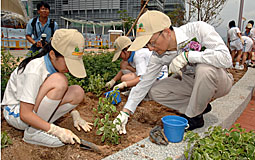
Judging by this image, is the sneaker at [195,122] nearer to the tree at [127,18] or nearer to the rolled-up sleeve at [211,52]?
the rolled-up sleeve at [211,52]

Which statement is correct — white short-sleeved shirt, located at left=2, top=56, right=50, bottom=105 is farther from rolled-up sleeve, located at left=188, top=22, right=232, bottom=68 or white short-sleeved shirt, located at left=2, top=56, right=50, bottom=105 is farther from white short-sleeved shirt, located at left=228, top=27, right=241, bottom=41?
white short-sleeved shirt, located at left=228, top=27, right=241, bottom=41

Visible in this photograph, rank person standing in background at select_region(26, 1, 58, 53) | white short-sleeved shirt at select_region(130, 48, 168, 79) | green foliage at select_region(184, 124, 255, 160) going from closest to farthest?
green foliage at select_region(184, 124, 255, 160) < white short-sleeved shirt at select_region(130, 48, 168, 79) < person standing in background at select_region(26, 1, 58, 53)

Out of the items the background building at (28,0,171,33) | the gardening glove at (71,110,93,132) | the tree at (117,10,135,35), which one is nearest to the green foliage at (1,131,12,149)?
the gardening glove at (71,110,93,132)

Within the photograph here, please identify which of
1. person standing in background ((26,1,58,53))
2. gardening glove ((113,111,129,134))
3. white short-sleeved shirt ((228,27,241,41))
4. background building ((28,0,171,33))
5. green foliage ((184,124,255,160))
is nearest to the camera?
green foliage ((184,124,255,160))

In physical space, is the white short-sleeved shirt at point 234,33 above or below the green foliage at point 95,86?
above

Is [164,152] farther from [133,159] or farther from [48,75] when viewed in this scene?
[48,75]

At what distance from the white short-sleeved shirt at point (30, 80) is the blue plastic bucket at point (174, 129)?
110 centimetres

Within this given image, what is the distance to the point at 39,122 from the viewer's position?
163 cm

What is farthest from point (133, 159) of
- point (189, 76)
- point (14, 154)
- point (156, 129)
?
point (189, 76)

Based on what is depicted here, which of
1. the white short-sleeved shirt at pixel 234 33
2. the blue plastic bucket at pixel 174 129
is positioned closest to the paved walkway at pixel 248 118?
the blue plastic bucket at pixel 174 129

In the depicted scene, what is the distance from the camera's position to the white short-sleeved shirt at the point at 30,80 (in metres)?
1.58

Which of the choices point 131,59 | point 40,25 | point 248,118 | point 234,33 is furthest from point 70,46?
point 234,33

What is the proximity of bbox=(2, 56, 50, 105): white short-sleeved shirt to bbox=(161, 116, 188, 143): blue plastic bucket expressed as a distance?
3.60 feet

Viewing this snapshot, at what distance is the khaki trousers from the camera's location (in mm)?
1917
